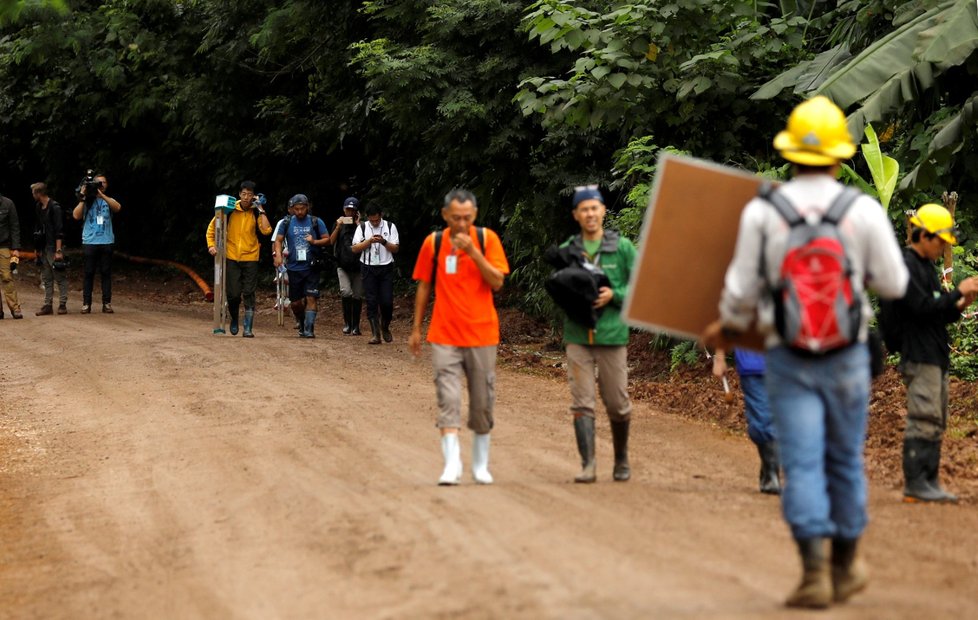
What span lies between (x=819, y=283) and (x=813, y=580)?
4.23ft

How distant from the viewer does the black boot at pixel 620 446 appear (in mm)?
9297

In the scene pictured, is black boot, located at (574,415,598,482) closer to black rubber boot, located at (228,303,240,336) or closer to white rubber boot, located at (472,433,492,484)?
white rubber boot, located at (472,433,492,484)

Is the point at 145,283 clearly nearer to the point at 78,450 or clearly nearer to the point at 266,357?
the point at 266,357

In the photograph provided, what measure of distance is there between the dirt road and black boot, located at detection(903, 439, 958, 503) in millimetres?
173

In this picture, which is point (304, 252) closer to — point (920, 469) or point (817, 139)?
point (920, 469)

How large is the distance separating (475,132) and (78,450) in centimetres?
953

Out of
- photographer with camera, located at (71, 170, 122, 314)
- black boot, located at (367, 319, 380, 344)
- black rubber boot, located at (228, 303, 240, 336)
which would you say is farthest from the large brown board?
photographer with camera, located at (71, 170, 122, 314)

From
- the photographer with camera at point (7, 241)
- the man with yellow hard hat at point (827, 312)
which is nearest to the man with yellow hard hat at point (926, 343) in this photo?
the man with yellow hard hat at point (827, 312)

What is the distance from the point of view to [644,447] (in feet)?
36.5

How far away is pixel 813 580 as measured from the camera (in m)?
5.59

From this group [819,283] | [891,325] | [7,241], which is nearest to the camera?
[819,283]

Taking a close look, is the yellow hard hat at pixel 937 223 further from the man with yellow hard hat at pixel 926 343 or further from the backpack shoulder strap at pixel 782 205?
the backpack shoulder strap at pixel 782 205

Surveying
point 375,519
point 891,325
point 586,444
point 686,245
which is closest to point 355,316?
point 586,444

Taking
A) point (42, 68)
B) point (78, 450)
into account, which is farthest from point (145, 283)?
point (78, 450)
